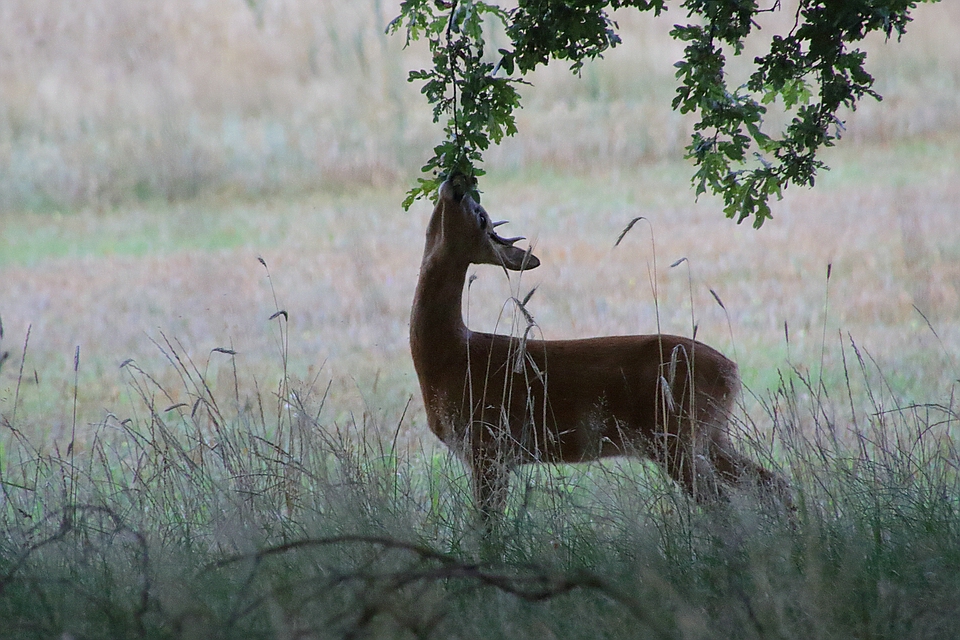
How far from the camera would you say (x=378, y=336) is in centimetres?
859

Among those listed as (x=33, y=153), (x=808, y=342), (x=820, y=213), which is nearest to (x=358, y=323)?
(x=808, y=342)

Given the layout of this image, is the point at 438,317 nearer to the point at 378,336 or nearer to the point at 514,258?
the point at 514,258

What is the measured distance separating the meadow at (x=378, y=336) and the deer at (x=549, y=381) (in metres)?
0.16

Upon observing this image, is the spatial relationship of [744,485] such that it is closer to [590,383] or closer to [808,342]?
[590,383]

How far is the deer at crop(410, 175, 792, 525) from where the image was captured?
3.82 metres

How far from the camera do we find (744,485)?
3475mm

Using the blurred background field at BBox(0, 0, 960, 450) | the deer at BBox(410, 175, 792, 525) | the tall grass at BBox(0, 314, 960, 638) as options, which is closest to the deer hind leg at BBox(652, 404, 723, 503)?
the deer at BBox(410, 175, 792, 525)

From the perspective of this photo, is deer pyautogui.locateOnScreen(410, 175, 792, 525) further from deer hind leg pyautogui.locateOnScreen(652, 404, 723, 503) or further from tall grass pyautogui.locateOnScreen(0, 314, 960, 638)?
tall grass pyautogui.locateOnScreen(0, 314, 960, 638)

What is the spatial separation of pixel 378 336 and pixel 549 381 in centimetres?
479

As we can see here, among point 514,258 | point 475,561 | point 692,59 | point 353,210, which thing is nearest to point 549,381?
point 514,258

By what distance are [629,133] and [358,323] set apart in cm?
593

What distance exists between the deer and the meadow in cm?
16

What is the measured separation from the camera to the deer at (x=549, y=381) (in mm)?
3824

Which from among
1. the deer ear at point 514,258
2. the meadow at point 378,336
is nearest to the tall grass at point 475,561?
the meadow at point 378,336
